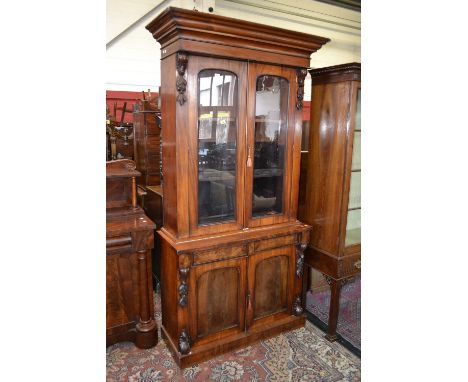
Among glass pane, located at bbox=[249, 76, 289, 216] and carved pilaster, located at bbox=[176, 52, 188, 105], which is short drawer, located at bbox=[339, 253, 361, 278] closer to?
glass pane, located at bbox=[249, 76, 289, 216]

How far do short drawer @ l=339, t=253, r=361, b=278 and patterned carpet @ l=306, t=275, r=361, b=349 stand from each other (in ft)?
0.49

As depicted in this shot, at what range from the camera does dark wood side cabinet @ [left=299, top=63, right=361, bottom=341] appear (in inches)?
84.5

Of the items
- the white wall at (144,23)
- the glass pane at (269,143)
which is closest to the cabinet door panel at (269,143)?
the glass pane at (269,143)

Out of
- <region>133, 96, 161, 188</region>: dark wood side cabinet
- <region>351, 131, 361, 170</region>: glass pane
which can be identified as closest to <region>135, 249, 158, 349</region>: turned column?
<region>133, 96, 161, 188</region>: dark wood side cabinet

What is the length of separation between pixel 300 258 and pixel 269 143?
2.82 ft

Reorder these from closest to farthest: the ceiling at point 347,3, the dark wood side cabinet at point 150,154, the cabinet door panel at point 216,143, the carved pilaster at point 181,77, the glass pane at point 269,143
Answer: the carved pilaster at point 181,77 → the cabinet door panel at point 216,143 → the glass pane at point 269,143 → the dark wood side cabinet at point 150,154 → the ceiling at point 347,3

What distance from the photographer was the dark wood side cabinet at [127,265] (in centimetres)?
208

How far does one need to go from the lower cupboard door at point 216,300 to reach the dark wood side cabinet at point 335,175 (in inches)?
25.8

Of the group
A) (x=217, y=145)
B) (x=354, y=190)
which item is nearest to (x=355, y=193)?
(x=354, y=190)

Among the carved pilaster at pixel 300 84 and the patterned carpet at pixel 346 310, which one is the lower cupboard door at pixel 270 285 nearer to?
the patterned carpet at pixel 346 310

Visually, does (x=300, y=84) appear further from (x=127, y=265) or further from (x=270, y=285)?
(x=127, y=265)

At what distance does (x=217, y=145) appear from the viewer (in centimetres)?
200
